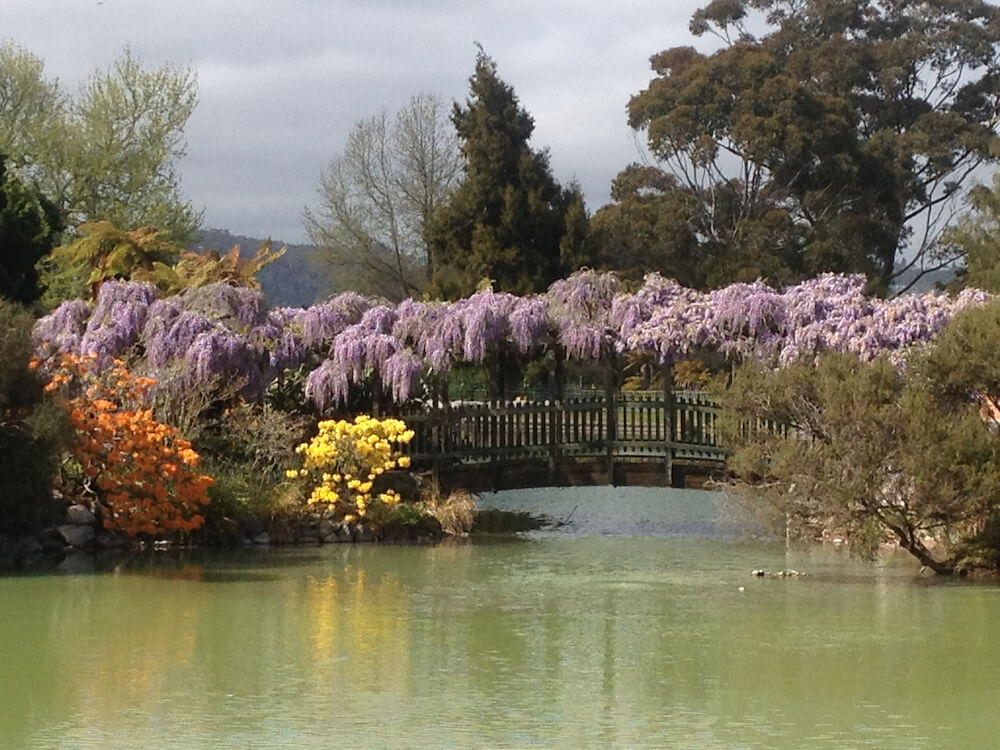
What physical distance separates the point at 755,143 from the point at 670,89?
2.59 meters

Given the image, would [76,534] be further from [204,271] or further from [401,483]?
[204,271]

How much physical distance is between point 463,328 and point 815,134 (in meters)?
17.4

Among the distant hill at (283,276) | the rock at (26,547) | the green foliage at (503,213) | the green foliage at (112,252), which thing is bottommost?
the rock at (26,547)

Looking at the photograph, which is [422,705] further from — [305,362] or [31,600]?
[305,362]

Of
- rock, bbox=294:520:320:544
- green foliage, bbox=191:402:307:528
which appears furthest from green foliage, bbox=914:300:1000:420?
green foliage, bbox=191:402:307:528

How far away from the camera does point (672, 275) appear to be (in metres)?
37.8

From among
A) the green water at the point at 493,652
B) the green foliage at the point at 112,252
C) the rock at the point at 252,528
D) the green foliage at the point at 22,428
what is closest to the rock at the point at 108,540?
the green water at the point at 493,652

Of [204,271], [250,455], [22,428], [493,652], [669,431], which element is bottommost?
[493,652]

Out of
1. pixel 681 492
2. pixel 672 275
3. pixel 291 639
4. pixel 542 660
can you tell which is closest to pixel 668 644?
pixel 542 660

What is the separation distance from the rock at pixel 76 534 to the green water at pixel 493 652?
931mm

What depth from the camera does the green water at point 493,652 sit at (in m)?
10.3

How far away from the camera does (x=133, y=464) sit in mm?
18797

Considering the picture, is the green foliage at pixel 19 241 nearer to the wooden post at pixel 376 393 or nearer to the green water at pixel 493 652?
the wooden post at pixel 376 393

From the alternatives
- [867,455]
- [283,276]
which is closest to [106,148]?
[867,455]
